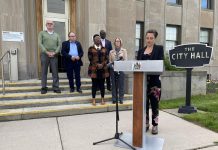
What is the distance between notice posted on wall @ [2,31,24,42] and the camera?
748 centimetres

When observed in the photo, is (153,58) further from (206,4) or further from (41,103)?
(206,4)

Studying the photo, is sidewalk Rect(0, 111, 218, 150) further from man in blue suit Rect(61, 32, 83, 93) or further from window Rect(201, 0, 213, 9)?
window Rect(201, 0, 213, 9)

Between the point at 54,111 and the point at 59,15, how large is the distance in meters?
4.48

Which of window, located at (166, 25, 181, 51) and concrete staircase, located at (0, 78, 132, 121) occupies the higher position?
window, located at (166, 25, 181, 51)

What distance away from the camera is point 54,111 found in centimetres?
573

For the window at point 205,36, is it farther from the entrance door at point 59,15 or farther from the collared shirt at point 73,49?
the collared shirt at point 73,49

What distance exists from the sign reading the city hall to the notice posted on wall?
495 centimetres

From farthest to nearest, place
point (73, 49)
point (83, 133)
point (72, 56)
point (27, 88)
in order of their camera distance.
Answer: point (27, 88) < point (73, 49) < point (72, 56) < point (83, 133)

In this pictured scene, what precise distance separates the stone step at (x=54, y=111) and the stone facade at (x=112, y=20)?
2507 mm

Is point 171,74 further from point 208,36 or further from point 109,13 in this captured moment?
point 208,36

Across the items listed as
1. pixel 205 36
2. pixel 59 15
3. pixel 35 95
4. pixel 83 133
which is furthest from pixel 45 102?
pixel 205 36

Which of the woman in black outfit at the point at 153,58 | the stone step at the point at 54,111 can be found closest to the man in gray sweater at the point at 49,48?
the stone step at the point at 54,111

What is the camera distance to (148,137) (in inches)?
166

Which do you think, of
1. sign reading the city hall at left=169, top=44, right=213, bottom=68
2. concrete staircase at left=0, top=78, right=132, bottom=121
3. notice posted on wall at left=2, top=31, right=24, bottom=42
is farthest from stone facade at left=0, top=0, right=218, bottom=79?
sign reading the city hall at left=169, top=44, right=213, bottom=68
